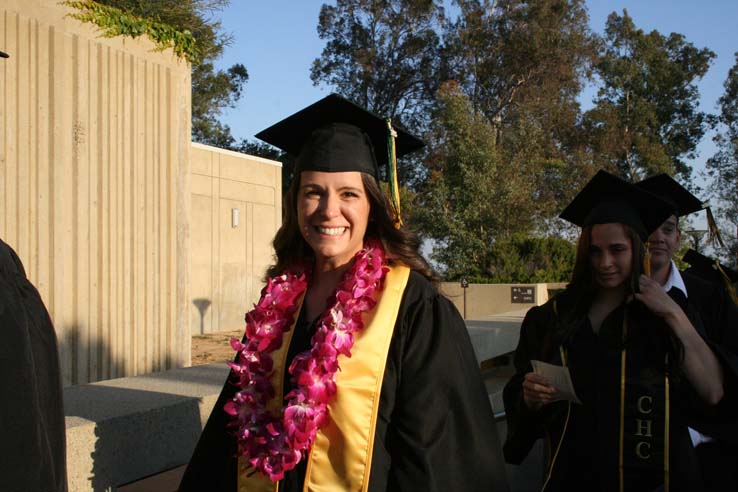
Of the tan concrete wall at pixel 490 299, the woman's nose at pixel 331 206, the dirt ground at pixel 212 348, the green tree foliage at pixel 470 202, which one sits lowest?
the dirt ground at pixel 212 348

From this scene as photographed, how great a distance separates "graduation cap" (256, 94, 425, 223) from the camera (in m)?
2.30

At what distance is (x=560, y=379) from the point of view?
8.77 feet

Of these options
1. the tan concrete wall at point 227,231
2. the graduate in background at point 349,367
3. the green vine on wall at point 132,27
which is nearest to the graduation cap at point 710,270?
the graduate in background at point 349,367

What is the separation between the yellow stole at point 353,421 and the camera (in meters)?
1.96

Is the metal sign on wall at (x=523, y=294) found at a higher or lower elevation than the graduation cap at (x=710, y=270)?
lower

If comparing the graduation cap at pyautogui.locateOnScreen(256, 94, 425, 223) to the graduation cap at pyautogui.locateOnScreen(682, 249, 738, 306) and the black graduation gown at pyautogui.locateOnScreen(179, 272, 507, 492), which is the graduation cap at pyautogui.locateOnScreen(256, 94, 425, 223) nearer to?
the black graduation gown at pyautogui.locateOnScreen(179, 272, 507, 492)

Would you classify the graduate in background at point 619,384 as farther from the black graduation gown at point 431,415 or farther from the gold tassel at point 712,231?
the gold tassel at point 712,231

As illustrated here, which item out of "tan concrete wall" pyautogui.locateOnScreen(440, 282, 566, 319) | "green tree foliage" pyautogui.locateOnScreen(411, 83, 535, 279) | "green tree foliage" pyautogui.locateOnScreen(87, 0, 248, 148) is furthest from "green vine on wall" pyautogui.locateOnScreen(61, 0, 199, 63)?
"green tree foliage" pyautogui.locateOnScreen(411, 83, 535, 279)

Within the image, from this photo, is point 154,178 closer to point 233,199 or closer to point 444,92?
point 233,199

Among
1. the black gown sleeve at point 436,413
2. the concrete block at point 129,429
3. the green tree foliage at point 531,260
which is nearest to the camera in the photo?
the black gown sleeve at point 436,413

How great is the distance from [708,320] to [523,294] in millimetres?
12569

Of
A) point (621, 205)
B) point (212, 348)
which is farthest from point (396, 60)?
point (621, 205)

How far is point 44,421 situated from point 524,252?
19257 mm

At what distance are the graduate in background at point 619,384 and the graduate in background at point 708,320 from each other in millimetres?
90
